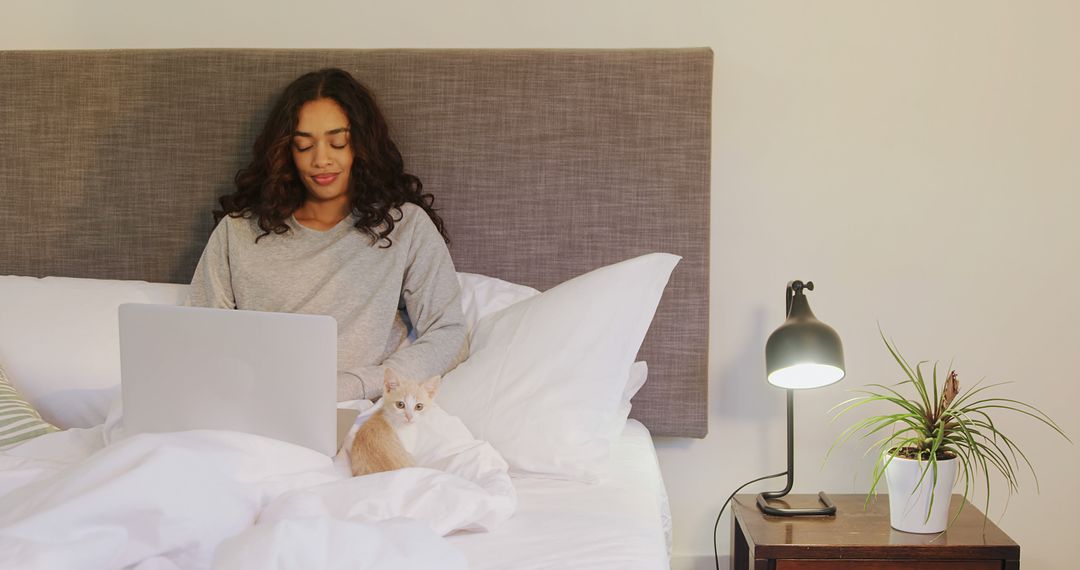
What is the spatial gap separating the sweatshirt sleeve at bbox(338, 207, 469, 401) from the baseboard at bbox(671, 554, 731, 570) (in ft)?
2.59

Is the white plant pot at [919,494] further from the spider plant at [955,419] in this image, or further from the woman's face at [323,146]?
the woman's face at [323,146]

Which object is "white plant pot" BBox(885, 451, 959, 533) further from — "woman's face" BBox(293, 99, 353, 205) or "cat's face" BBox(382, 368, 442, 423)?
"woman's face" BBox(293, 99, 353, 205)

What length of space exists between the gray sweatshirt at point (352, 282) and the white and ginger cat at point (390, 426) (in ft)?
0.99

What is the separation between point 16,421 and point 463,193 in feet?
3.26

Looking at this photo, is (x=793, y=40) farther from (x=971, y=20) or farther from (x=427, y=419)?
(x=427, y=419)

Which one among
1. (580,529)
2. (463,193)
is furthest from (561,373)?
(463,193)

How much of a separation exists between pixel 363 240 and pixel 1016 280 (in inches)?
56.9

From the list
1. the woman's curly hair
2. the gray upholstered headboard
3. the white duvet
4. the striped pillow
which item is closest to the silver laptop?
the white duvet

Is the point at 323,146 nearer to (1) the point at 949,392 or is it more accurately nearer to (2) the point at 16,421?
(2) the point at 16,421

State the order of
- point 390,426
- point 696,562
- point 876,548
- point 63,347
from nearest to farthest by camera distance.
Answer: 1. point 390,426
2. point 876,548
3. point 63,347
4. point 696,562

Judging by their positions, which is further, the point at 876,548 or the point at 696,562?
the point at 696,562

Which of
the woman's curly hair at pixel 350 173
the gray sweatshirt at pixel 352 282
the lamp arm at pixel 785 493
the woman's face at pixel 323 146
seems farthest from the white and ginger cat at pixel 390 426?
the lamp arm at pixel 785 493

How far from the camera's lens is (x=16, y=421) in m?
1.66

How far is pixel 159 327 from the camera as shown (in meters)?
1.41
